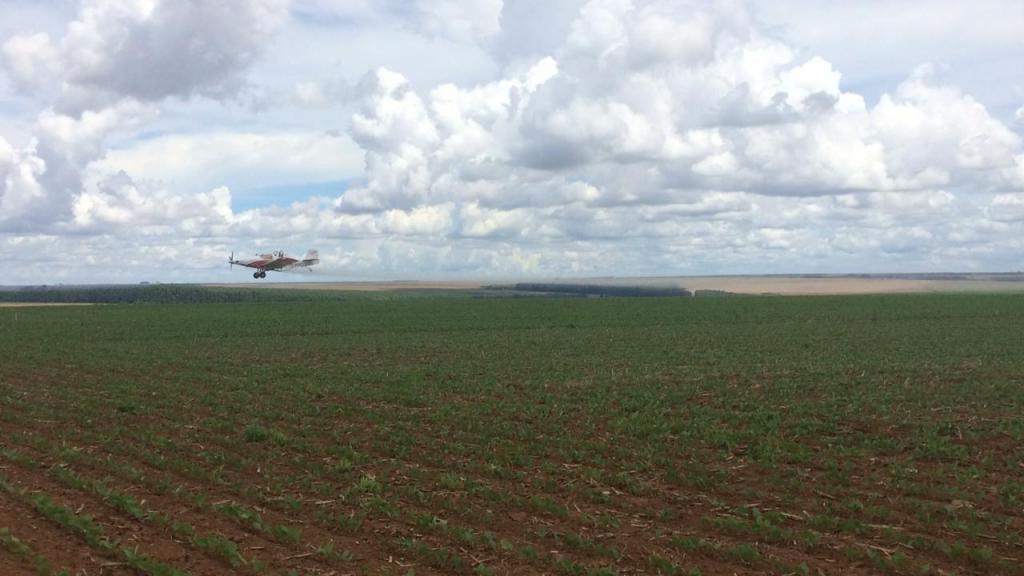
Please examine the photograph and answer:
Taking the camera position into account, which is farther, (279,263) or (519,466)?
(279,263)

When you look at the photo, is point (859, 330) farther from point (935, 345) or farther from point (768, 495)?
point (768, 495)

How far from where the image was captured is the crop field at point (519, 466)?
33.7 ft

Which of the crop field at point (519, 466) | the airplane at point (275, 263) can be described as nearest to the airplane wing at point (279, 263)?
the airplane at point (275, 263)

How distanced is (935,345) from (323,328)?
118 ft

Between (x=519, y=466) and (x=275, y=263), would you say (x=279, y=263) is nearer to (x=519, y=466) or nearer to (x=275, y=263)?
(x=275, y=263)

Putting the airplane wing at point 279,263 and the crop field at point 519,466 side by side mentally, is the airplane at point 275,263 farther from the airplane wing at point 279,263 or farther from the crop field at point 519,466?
the crop field at point 519,466

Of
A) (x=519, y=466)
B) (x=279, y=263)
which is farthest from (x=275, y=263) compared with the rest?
(x=519, y=466)

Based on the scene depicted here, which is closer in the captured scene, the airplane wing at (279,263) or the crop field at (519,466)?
the crop field at (519,466)

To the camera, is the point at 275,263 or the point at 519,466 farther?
the point at 275,263

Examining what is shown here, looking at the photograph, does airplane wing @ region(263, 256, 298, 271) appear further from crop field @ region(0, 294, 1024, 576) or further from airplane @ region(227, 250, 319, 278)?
crop field @ region(0, 294, 1024, 576)

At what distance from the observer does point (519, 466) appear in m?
14.9

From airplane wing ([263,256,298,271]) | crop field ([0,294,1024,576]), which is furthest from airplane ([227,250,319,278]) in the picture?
crop field ([0,294,1024,576])

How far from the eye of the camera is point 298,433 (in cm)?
1784

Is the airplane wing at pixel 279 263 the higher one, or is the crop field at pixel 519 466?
the airplane wing at pixel 279 263
